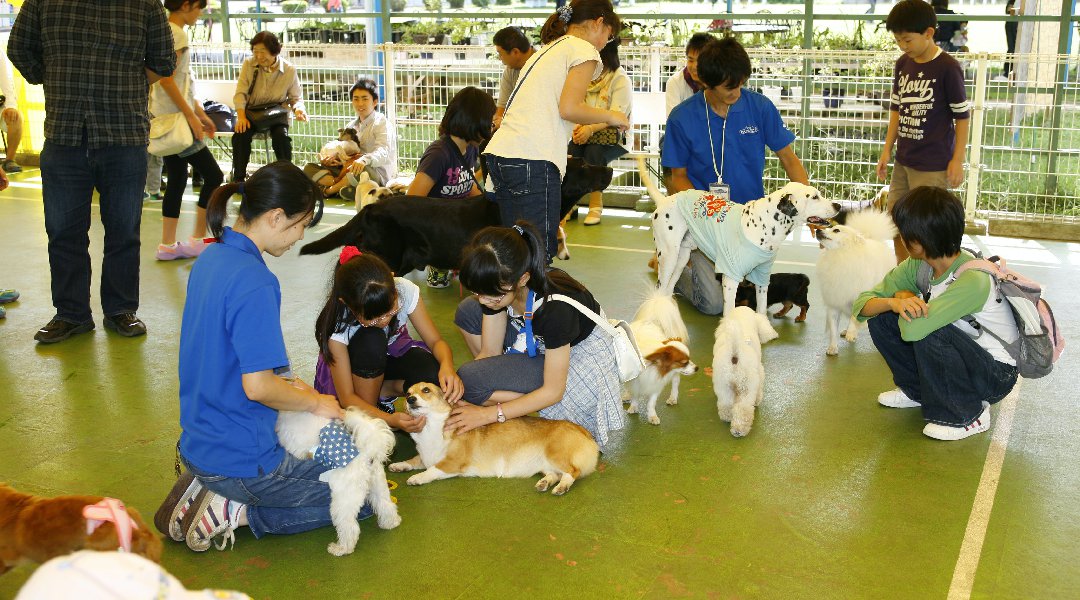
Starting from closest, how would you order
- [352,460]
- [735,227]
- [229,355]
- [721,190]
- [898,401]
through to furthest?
[229,355]
[352,460]
[898,401]
[735,227]
[721,190]

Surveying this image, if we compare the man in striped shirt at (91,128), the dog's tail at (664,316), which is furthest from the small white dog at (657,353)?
the man in striped shirt at (91,128)

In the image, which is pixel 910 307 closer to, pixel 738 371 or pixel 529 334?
pixel 738 371

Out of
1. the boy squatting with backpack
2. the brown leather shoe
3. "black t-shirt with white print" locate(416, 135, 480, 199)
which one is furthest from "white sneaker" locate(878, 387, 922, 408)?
the brown leather shoe

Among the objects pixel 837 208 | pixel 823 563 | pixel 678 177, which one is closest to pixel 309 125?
pixel 678 177

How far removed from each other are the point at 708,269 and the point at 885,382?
4.56 ft

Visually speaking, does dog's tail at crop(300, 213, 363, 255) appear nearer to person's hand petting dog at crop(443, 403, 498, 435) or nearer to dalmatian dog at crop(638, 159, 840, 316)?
dalmatian dog at crop(638, 159, 840, 316)

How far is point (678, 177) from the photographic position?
17.4 ft

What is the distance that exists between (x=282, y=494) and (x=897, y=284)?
2.44 m

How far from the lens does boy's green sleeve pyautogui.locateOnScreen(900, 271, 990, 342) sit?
328 cm

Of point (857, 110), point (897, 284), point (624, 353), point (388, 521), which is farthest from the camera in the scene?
point (857, 110)

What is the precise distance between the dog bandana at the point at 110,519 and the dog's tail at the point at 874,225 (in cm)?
363

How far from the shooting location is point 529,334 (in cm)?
333

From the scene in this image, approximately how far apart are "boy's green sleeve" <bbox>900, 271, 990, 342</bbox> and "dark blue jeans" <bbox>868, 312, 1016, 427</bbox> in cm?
8

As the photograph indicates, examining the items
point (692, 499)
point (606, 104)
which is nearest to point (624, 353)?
point (692, 499)
